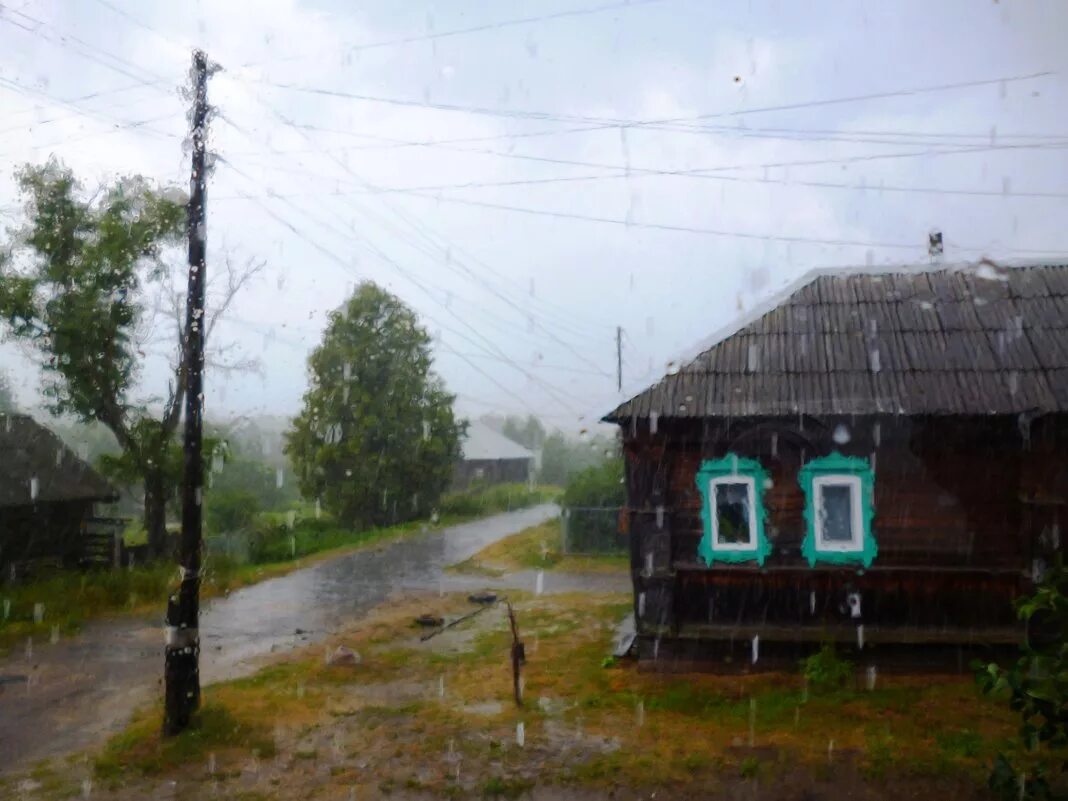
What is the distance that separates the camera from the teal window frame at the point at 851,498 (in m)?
10.7

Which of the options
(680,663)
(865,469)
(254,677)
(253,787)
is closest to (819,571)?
(865,469)

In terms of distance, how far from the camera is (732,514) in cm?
1112

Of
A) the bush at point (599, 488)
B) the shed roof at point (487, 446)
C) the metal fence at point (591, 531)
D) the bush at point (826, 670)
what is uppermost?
the shed roof at point (487, 446)

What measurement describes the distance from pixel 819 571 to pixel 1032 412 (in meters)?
3.12

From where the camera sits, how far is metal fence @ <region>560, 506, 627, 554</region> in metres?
25.1

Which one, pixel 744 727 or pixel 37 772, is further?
pixel 744 727

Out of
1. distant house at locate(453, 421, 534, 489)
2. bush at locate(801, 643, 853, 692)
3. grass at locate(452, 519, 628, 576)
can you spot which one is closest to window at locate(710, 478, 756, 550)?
bush at locate(801, 643, 853, 692)

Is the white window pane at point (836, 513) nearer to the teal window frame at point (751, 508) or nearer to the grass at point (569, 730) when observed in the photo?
the teal window frame at point (751, 508)

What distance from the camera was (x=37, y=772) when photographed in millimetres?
8578

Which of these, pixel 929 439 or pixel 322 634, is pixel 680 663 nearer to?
pixel 929 439

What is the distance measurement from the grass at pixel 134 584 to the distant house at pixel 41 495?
3.72 feet

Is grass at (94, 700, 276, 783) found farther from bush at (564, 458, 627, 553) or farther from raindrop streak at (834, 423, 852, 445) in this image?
bush at (564, 458, 627, 553)

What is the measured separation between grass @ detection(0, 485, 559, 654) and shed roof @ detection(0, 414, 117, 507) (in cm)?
201

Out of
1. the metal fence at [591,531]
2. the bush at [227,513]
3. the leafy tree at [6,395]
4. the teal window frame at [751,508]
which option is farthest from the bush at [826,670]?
the leafy tree at [6,395]
